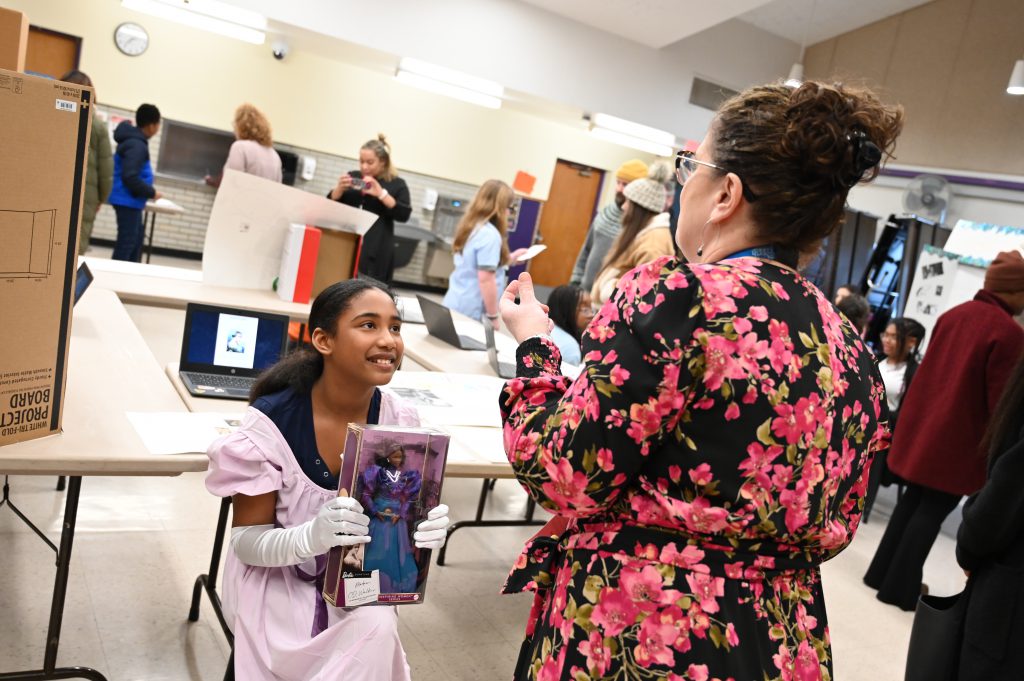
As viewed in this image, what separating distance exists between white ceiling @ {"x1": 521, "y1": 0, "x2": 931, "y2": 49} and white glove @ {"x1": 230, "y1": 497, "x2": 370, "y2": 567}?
6086 mm

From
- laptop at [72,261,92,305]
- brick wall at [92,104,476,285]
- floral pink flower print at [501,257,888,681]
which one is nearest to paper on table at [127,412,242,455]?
laptop at [72,261,92,305]

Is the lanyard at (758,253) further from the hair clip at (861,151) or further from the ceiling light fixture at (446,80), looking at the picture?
the ceiling light fixture at (446,80)

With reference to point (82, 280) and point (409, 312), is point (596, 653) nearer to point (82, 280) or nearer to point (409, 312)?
point (82, 280)

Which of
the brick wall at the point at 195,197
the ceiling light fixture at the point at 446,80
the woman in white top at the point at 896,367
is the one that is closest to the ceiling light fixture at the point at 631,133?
the ceiling light fixture at the point at 446,80

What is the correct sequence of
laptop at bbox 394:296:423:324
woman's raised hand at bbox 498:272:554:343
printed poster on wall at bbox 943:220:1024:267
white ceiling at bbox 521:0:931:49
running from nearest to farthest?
woman's raised hand at bbox 498:272:554:343 → laptop at bbox 394:296:423:324 → white ceiling at bbox 521:0:931:49 → printed poster on wall at bbox 943:220:1024:267

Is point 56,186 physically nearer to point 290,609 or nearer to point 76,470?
point 76,470

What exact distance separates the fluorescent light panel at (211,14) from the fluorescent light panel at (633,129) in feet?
9.97

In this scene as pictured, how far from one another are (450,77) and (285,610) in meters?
5.75

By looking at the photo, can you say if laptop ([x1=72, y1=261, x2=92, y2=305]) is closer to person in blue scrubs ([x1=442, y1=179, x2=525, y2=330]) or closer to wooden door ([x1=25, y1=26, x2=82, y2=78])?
person in blue scrubs ([x1=442, y1=179, x2=525, y2=330])

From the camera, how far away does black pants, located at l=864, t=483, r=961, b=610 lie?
395 cm

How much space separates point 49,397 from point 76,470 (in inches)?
7.1

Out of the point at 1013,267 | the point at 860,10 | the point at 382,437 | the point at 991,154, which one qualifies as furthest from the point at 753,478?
the point at 860,10

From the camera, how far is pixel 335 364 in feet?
6.70

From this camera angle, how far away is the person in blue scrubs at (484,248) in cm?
475
